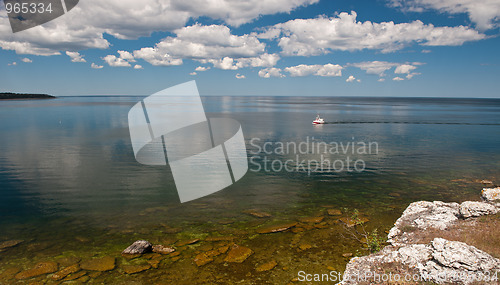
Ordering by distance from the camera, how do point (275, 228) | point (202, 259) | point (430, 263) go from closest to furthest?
point (430, 263)
point (202, 259)
point (275, 228)

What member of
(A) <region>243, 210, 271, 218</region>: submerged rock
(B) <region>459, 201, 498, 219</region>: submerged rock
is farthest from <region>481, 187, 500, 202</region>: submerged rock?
(A) <region>243, 210, 271, 218</region>: submerged rock

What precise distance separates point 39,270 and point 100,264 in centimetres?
305

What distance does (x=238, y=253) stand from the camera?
17078mm

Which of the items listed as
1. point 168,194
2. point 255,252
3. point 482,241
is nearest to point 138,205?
point 168,194

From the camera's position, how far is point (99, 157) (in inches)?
1694

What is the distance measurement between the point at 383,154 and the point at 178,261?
42672 mm

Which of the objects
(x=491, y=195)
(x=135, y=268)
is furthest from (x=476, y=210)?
(x=135, y=268)

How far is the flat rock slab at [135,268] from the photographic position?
15.4 m

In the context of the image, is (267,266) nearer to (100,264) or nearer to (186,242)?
(186,242)

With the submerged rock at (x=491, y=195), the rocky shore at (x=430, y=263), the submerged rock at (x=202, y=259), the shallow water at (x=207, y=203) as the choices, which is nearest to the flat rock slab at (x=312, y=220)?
the shallow water at (x=207, y=203)

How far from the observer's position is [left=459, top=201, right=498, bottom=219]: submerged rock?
52.1ft

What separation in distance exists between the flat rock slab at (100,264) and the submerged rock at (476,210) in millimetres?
20513

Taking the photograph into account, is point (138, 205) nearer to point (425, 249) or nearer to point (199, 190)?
point (199, 190)

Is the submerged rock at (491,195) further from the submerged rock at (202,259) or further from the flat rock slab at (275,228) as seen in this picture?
the submerged rock at (202,259)
